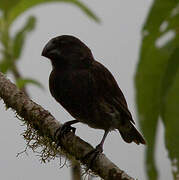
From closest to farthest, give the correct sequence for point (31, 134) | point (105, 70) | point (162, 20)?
point (162, 20) → point (31, 134) → point (105, 70)

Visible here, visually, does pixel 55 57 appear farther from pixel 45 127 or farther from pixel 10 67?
pixel 45 127

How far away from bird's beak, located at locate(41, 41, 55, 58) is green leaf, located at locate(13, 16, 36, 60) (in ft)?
0.71

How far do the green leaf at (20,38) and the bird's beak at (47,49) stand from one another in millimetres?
217

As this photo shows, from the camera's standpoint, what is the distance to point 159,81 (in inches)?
101

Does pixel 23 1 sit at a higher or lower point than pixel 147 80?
lower

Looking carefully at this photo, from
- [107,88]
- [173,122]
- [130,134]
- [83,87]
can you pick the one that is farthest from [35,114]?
[130,134]

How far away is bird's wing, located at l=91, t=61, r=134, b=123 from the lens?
3289mm

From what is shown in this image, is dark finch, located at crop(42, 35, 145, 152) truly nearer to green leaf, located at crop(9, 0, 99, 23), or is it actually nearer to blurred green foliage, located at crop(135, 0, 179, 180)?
green leaf, located at crop(9, 0, 99, 23)

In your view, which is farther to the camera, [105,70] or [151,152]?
[105,70]

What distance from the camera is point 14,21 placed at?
11.5 feet

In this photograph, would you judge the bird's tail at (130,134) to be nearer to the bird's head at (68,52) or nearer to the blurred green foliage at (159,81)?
the bird's head at (68,52)

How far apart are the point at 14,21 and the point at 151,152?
1.60 m

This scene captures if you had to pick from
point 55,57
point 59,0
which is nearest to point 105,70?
point 55,57

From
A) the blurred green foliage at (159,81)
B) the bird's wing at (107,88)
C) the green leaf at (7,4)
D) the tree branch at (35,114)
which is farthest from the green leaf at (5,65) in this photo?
the blurred green foliage at (159,81)
